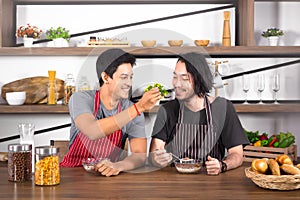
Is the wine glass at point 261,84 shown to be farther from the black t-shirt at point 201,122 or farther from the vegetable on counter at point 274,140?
the black t-shirt at point 201,122

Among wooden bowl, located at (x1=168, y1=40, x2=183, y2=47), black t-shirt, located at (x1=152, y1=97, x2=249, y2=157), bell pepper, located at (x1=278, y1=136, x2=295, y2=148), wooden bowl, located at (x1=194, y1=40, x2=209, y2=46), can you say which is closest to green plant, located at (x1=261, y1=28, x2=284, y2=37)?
wooden bowl, located at (x1=194, y1=40, x2=209, y2=46)

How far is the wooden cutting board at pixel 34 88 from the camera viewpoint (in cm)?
336

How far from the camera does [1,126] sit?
3.55 metres

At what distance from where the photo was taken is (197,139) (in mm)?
2594

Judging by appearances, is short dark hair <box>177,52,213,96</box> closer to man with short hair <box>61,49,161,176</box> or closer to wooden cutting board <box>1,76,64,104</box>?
man with short hair <box>61,49,161,176</box>

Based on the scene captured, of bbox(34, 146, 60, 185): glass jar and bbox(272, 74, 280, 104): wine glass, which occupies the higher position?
bbox(272, 74, 280, 104): wine glass

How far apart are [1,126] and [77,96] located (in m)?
1.29

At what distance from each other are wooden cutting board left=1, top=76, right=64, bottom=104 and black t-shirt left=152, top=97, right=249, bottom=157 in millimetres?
1014

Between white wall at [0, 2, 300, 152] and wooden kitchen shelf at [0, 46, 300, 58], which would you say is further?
white wall at [0, 2, 300, 152]

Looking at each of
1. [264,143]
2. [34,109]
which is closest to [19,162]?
[34,109]

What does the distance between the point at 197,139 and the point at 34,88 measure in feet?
4.22

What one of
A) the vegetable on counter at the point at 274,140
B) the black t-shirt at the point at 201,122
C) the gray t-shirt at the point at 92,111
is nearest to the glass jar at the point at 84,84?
the gray t-shirt at the point at 92,111

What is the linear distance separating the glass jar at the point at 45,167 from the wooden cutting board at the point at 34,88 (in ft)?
4.56

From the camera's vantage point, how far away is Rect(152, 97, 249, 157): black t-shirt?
8.19ft
